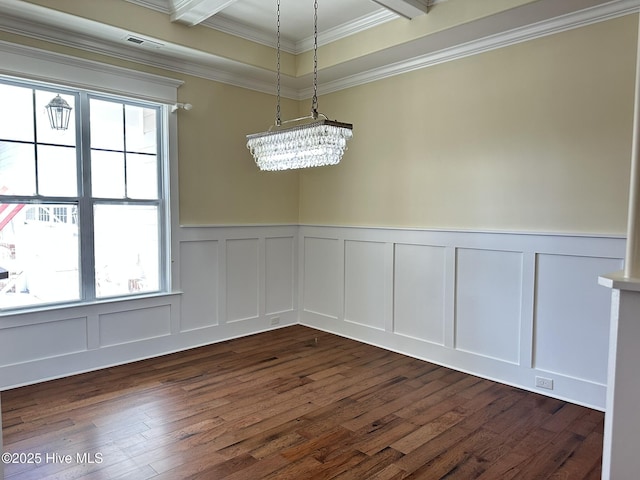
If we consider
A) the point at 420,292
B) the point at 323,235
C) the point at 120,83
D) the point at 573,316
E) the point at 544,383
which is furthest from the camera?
the point at 323,235

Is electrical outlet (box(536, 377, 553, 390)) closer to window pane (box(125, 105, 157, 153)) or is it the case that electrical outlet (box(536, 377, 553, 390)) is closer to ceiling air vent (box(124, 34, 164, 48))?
window pane (box(125, 105, 157, 153))

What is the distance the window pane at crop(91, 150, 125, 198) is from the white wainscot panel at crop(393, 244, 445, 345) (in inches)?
102

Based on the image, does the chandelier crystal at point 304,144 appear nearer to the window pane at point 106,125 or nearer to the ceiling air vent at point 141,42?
the ceiling air vent at point 141,42

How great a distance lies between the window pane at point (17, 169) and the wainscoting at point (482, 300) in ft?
9.01

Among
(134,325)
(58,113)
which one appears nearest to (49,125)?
(58,113)

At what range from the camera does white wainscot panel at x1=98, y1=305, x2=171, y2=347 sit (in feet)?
12.3

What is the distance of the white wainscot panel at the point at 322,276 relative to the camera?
4.77 metres

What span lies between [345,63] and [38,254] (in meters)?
3.07

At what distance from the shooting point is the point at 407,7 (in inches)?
128

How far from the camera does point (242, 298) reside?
4.66 m

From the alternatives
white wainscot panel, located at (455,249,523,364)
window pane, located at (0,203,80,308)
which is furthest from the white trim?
white wainscot panel, located at (455,249,523,364)

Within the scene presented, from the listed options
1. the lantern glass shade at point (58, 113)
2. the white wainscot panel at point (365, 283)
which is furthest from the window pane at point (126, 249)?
the white wainscot panel at point (365, 283)

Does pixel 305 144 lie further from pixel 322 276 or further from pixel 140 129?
pixel 322 276

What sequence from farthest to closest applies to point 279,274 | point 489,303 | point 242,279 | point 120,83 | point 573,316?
point 279,274 → point 242,279 → point 120,83 → point 489,303 → point 573,316
